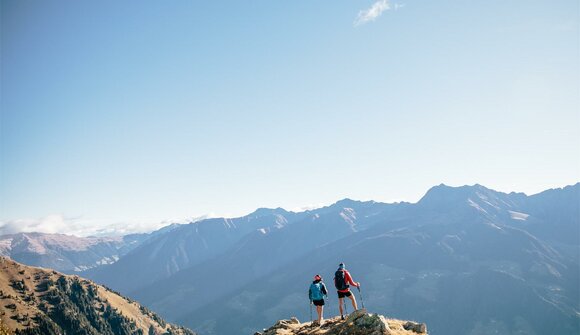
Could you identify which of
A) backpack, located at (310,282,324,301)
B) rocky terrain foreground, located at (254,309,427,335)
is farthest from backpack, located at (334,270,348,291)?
rocky terrain foreground, located at (254,309,427,335)

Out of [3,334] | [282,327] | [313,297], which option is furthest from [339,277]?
[3,334]

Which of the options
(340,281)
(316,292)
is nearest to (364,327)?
(340,281)

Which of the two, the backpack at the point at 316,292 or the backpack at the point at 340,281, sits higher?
the backpack at the point at 340,281

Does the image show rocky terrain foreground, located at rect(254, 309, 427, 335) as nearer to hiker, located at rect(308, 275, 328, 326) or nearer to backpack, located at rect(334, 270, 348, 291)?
hiker, located at rect(308, 275, 328, 326)

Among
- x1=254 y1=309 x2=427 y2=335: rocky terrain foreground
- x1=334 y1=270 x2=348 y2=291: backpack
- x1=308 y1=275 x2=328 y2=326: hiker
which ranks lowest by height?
x1=254 y1=309 x2=427 y2=335: rocky terrain foreground

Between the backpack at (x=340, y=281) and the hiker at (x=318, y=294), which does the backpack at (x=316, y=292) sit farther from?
the backpack at (x=340, y=281)

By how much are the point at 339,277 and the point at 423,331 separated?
→ 7216mm

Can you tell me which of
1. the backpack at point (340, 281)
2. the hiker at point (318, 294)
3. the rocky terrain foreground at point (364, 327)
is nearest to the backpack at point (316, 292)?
the hiker at point (318, 294)

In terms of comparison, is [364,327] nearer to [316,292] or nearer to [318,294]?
[318,294]

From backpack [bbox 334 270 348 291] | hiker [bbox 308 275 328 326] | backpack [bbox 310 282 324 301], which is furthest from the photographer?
backpack [bbox 310 282 324 301]

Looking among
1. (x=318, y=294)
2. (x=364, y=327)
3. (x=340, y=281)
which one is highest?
Answer: (x=340, y=281)

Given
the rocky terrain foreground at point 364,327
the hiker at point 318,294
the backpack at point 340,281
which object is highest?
the backpack at point 340,281

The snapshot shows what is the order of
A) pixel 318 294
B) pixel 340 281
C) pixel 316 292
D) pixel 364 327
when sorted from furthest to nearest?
pixel 316 292, pixel 318 294, pixel 340 281, pixel 364 327

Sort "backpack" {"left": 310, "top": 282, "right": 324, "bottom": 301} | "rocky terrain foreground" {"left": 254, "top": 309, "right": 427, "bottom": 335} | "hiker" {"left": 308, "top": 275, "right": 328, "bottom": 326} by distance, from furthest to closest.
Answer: "backpack" {"left": 310, "top": 282, "right": 324, "bottom": 301}
"hiker" {"left": 308, "top": 275, "right": 328, "bottom": 326}
"rocky terrain foreground" {"left": 254, "top": 309, "right": 427, "bottom": 335}
